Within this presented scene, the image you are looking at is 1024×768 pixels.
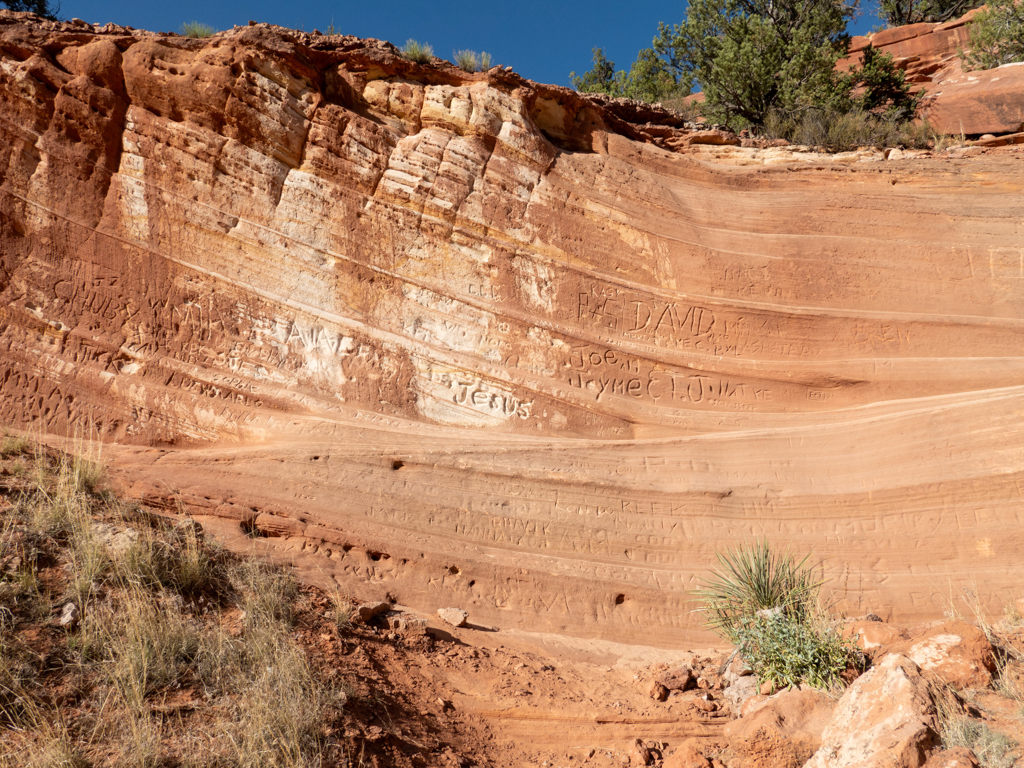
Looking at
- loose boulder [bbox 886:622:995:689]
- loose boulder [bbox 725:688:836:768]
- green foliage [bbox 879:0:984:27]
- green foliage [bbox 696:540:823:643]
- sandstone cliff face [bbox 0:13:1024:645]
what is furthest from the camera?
green foliage [bbox 879:0:984:27]

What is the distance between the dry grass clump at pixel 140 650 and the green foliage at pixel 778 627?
9.51 feet

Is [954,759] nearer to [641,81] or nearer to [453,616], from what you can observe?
[453,616]

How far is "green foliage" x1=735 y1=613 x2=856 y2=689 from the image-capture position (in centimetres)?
452

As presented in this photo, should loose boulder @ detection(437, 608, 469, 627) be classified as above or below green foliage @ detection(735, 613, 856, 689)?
below

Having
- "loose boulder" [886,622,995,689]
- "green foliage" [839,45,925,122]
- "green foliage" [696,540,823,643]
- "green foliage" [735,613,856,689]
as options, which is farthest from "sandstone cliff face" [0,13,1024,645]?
"green foliage" [839,45,925,122]

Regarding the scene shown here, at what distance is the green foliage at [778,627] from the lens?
4.56m

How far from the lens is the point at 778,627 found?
4852 mm

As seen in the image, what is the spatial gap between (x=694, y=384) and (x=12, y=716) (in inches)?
284

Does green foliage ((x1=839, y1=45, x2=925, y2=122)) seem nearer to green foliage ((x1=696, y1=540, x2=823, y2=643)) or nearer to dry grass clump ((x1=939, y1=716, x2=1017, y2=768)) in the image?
green foliage ((x1=696, y1=540, x2=823, y2=643))

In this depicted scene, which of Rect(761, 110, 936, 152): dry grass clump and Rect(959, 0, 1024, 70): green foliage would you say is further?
Rect(959, 0, 1024, 70): green foliage

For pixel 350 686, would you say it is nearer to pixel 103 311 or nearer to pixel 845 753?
pixel 845 753

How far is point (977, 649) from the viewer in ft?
14.5

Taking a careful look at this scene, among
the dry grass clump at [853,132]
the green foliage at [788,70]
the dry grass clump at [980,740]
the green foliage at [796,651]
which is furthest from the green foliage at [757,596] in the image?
the green foliage at [788,70]

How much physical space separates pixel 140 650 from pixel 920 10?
27150 mm
